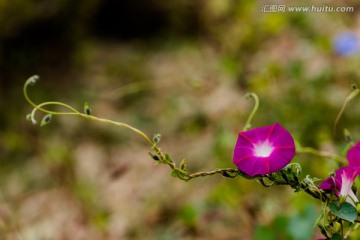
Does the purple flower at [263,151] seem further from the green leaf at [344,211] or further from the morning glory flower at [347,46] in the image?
the morning glory flower at [347,46]

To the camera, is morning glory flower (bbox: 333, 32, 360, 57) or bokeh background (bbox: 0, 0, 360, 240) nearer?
bokeh background (bbox: 0, 0, 360, 240)

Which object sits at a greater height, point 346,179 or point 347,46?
point 347,46

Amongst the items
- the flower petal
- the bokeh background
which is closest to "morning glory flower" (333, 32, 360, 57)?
the bokeh background

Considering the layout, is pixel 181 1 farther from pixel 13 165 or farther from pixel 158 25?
pixel 13 165

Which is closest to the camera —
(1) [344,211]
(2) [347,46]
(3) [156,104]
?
(1) [344,211]

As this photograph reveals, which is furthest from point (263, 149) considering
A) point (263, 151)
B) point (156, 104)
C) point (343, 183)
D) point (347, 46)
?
point (156, 104)

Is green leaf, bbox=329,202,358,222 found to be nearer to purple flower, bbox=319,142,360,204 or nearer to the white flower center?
purple flower, bbox=319,142,360,204

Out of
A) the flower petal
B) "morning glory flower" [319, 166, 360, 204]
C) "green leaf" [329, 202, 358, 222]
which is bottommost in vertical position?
"green leaf" [329, 202, 358, 222]

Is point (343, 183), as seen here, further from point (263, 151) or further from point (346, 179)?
point (263, 151)
